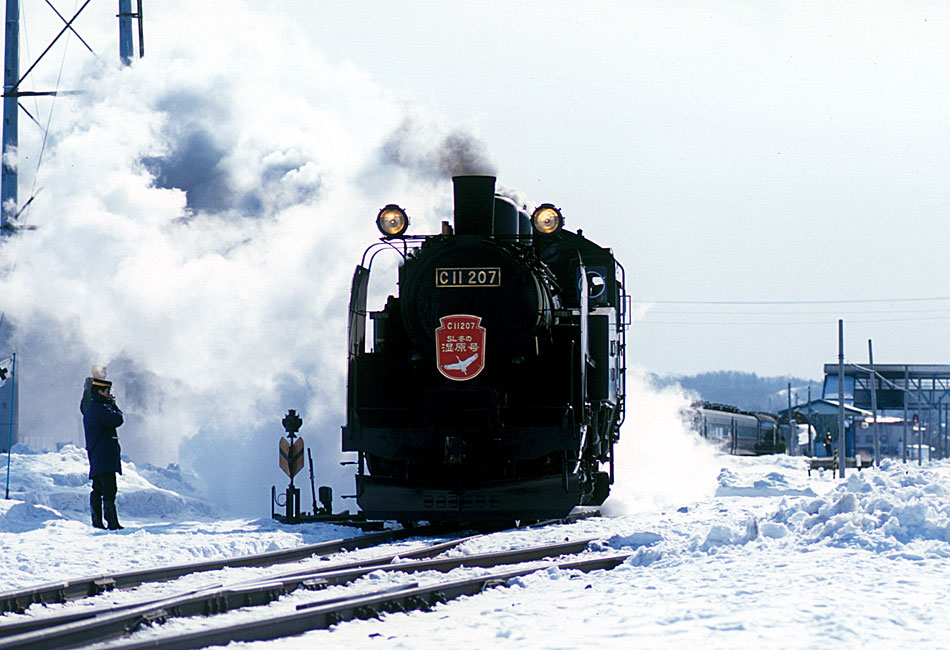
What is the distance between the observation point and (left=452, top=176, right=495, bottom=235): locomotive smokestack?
42.7ft

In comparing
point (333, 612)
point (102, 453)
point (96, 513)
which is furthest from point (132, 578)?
point (102, 453)

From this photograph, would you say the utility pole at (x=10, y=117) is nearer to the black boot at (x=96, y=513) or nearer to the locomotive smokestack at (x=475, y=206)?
the black boot at (x=96, y=513)

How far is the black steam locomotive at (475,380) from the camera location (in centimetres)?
1209

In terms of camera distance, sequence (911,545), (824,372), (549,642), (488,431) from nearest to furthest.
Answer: (549,642), (911,545), (488,431), (824,372)

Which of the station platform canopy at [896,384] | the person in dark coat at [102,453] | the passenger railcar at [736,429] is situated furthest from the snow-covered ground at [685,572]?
the station platform canopy at [896,384]

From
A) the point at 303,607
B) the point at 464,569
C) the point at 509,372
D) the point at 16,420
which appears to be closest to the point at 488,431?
the point at 509,372

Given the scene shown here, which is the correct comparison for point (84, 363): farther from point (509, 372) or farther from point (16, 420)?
point (509, 372)

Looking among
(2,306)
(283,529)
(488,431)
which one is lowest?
(283,529)

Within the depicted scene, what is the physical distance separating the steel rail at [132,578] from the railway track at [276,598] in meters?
0.11

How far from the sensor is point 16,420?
20.8 m

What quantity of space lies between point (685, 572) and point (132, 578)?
12.2ft

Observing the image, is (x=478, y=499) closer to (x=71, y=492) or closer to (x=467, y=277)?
(x=467, y=277)

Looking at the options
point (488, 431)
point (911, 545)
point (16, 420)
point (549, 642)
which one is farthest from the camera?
point (16, 420)

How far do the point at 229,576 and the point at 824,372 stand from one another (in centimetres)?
6559
